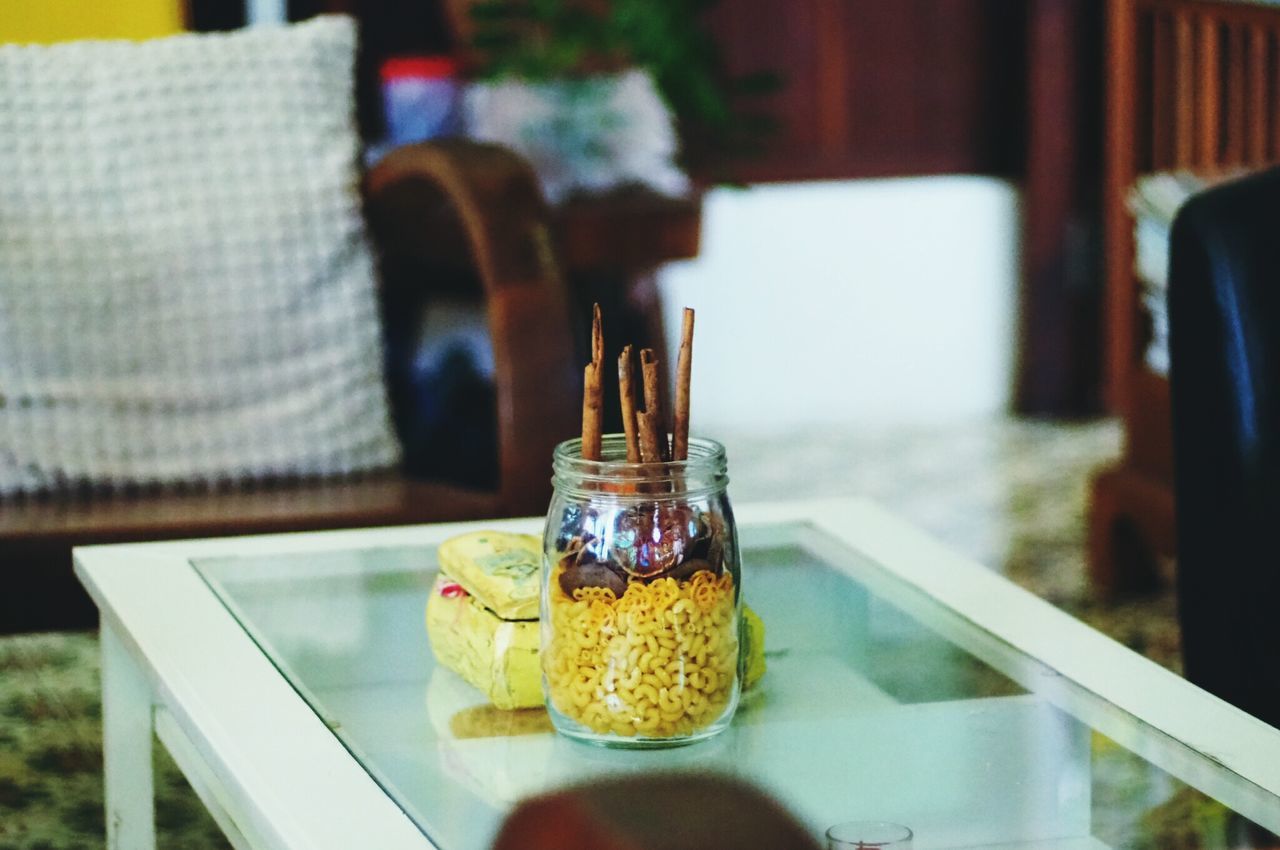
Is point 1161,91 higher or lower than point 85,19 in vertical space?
lower

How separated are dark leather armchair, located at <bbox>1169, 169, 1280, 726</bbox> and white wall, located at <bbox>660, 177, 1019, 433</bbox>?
2.22 meters

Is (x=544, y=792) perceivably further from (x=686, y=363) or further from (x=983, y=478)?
(x=983, y=478)

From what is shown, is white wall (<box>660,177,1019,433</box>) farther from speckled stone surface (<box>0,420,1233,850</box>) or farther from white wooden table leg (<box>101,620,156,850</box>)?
white wooden table leg (<box>101,620,156,850</box>)

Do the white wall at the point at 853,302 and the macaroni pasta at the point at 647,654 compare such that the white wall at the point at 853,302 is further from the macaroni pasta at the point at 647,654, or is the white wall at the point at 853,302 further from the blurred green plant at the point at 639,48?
the macaroni pasta at the point at 647,654

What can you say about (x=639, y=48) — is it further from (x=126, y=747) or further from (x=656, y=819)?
(x=656, y=819)

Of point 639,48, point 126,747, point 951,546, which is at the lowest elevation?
point 951,546

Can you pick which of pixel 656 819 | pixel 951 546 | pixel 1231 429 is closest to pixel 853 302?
pixel 951 546

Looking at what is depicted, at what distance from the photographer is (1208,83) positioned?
228 cm

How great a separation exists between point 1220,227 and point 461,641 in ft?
1.61

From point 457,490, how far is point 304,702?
0.51 m

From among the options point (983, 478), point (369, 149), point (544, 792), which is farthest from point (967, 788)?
point (983, 478)

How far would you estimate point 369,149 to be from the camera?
2.10 meters

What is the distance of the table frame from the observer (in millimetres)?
595

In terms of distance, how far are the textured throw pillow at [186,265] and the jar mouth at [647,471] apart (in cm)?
Result: 71
